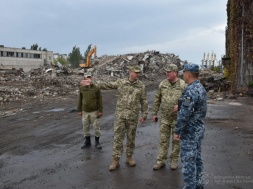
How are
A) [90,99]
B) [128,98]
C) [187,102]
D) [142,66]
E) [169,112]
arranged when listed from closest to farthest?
1. [187,102]
2. [169,112]
3. [128,98]
4. [90,99]
5. [142,66]

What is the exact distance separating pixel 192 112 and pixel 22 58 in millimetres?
73961

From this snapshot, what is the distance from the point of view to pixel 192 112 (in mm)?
4613

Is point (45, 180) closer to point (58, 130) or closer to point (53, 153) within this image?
point (53, 153)

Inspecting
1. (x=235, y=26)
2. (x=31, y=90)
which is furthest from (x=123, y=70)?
(x=235, y=26)

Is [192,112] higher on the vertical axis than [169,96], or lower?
lower

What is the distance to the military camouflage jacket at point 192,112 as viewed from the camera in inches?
179

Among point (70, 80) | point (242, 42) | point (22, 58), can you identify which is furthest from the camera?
point (22, 58)

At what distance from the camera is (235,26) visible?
65.1 feet

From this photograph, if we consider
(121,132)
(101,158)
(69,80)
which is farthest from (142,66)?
(121,132)

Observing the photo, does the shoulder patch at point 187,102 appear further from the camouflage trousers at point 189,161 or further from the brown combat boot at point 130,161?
the brown combat boot at point 130,161

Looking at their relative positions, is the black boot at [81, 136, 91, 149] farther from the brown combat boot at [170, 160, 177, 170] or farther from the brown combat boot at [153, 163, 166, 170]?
the brown combat boot at [170, 160, 177, 170]

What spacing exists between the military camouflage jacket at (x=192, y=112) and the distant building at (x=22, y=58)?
63.0 metres

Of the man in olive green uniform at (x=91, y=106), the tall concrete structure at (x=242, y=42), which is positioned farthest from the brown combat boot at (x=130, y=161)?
the tall concrete structure at (x=242, y=42)

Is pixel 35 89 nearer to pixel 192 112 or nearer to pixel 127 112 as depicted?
pixel 127 112
